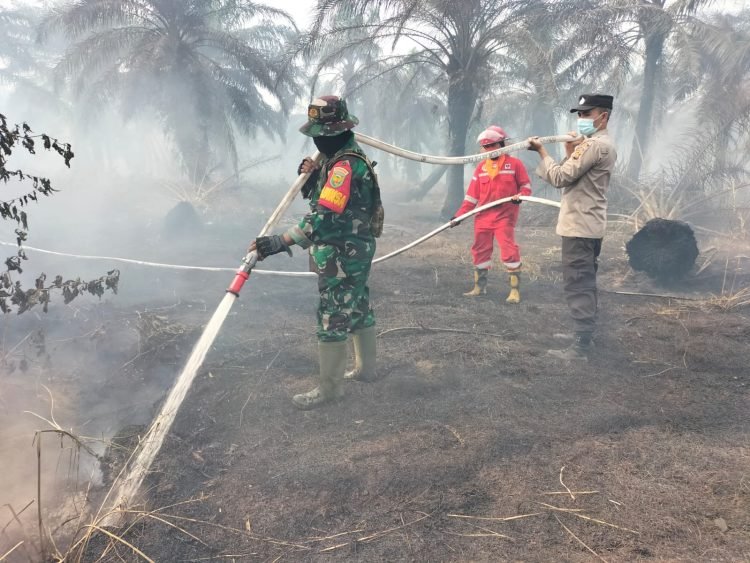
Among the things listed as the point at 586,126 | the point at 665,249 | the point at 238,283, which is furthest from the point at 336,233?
the point at 665,249

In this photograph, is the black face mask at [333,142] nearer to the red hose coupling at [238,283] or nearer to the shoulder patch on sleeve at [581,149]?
the red hose coupling at [238,283]

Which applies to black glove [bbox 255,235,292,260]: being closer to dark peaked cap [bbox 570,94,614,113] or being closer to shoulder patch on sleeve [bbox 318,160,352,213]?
shoulder patch on sleeve [bbox 318,160,352,213]

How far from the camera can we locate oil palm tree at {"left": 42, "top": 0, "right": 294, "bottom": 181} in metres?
11.7

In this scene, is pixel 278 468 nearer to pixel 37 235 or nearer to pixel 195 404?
pixel 195 404

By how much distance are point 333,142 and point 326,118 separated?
0.17 metres

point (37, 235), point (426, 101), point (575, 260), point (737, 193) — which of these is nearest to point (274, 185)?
point (426, 101)

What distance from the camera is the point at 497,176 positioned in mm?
5258

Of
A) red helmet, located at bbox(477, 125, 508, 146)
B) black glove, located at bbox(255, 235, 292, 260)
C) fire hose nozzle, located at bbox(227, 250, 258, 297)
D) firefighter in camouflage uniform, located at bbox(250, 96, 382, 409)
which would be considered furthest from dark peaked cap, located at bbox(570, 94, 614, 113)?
fire hose nozzle, located at bbox(227, 250, 258, 297)

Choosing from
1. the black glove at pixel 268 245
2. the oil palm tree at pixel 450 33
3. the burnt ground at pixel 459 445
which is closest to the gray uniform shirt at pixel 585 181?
the burnt ground at pixel 459 445

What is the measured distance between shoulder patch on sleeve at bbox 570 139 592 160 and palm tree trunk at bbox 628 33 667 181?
409 inches

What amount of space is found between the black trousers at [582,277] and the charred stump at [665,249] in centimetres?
289

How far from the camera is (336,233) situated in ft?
9.96

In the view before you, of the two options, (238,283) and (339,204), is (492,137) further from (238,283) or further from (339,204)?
(238,283)

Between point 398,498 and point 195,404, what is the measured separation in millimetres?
1688
